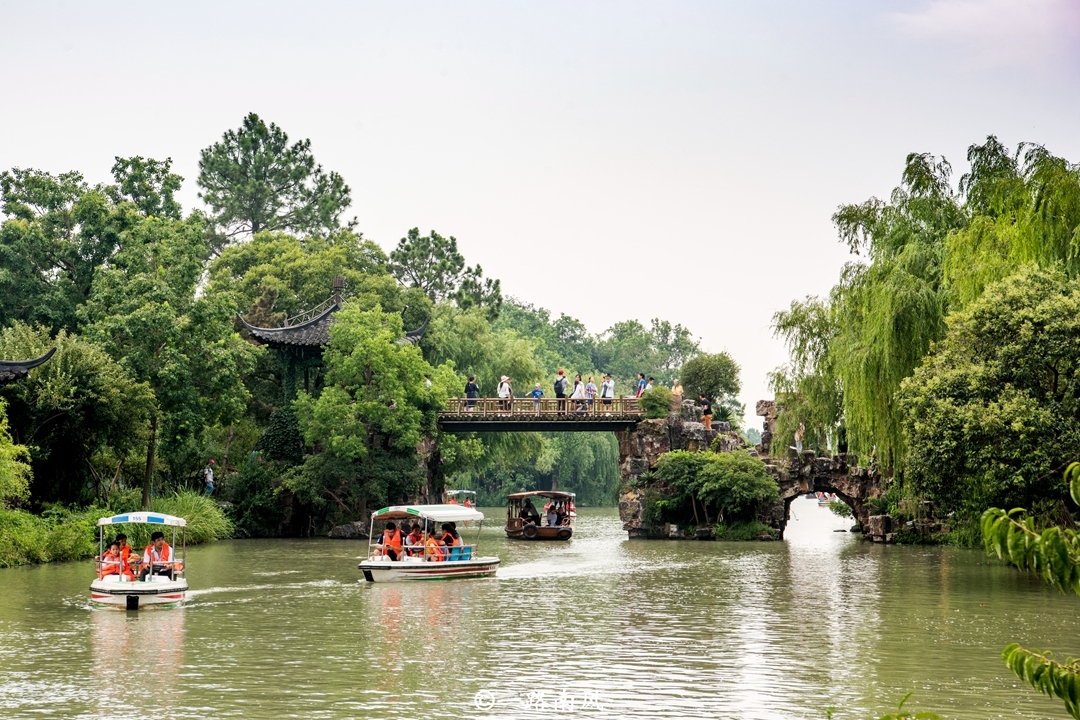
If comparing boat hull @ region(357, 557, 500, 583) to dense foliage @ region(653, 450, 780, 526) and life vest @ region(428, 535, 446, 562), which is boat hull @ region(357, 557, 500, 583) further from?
dense foliage @ region(653, 450, 780, 526)

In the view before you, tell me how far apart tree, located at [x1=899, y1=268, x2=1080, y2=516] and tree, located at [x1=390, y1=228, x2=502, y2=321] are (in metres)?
46.8

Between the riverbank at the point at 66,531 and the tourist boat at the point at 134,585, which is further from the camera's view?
the riverbank at the point at 66,531

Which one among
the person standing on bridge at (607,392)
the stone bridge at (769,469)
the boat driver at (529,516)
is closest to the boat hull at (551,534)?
A: the boat driver at (529,516)

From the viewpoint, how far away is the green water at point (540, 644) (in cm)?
1554

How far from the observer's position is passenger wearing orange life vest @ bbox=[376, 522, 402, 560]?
3077 centimetres

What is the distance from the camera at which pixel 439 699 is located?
15836mm

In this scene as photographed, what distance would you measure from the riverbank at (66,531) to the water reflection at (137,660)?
10.8 meters

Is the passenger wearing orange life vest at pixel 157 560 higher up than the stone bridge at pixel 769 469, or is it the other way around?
the stone bridge at pixel 769 469

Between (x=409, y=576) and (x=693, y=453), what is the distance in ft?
69.4

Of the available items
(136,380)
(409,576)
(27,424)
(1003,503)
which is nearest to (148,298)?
(136,380)

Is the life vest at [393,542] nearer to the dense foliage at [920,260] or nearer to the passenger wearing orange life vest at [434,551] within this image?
the passenger wearing orange life vest at [434,551]

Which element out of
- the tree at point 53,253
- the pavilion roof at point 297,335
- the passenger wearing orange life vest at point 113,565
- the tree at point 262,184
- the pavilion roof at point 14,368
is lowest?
the passenger wearing orange life vest at point 113,565

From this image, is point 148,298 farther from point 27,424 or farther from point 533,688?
point 533,688

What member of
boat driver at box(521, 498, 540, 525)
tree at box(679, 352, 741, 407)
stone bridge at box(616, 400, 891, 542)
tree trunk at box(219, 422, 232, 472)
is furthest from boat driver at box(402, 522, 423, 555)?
tree at box(679, 352, 741, 407)
